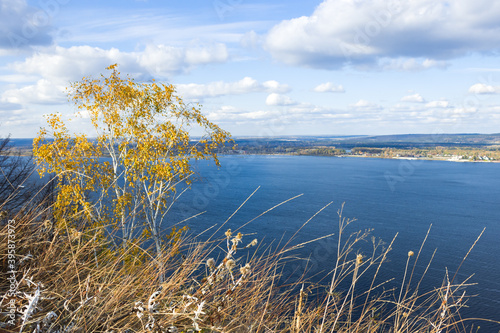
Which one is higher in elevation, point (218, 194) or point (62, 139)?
point (62, 139)

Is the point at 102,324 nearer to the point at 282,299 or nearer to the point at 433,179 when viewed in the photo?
the point at 282,299

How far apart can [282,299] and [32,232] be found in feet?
6.42

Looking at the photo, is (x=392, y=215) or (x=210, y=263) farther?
(x=392, y=215)

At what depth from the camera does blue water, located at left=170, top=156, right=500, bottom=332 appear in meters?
31.9

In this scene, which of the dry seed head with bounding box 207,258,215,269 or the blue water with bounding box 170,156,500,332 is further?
the blue water with bounding box 170,156,500,332

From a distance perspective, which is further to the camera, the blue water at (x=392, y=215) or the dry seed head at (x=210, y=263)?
the blue water at (x=392, y=215)

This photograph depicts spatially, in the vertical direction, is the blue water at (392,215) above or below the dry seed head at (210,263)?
below

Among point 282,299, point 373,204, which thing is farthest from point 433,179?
point 282,299

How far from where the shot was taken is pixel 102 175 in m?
11.3

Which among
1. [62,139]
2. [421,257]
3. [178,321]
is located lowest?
[421,257]

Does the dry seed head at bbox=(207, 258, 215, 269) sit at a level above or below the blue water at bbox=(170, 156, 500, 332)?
above

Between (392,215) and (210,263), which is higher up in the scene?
(210,263)

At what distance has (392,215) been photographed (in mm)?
47812

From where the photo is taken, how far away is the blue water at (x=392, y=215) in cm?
3186
